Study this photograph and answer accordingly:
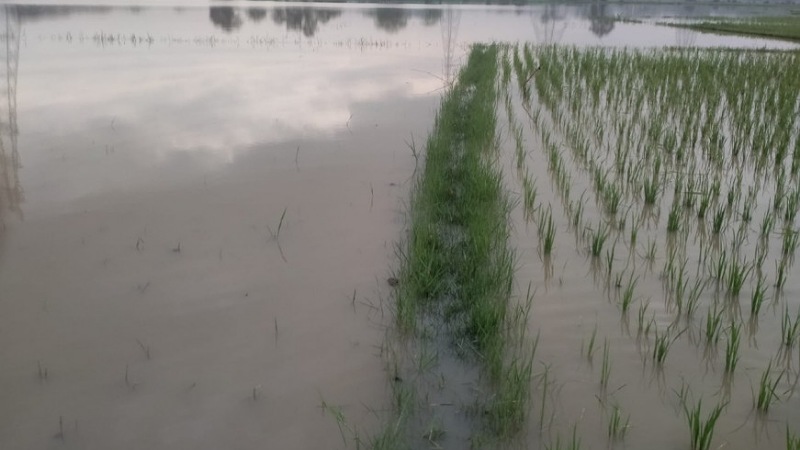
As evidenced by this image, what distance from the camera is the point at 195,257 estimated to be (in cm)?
286

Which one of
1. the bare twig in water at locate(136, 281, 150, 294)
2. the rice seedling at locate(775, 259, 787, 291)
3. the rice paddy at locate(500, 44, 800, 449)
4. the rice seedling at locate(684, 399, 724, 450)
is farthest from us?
the rice seedling at locate(775, 259, 787, 291)

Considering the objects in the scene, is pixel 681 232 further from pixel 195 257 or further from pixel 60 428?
pixel 60 428

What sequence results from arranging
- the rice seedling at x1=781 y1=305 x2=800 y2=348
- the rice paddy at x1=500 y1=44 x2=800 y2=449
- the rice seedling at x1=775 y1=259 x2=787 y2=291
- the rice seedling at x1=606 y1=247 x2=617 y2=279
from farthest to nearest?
the rice seedling at x1=606 y1=247 x2=617 y2=279, the rice seedling at x1=775 y1=259 x2=787 y2=291, the rice seedling at x1=781 y1=305 x2=800 y2=348, the rice paddy at x1=500 y1=44 x2=800 y2=449

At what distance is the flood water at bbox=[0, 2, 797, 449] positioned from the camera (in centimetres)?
186

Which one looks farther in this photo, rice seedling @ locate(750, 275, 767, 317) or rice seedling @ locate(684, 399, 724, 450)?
rice seedling @ locate(750, 275, 767, 317)

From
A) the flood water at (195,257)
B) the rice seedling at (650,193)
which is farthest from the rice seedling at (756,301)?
the rice seedling at (650,193)

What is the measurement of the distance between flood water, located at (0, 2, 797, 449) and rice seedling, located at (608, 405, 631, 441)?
365 mm

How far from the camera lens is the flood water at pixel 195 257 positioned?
6.10ft

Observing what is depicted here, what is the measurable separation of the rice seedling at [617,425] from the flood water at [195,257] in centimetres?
37

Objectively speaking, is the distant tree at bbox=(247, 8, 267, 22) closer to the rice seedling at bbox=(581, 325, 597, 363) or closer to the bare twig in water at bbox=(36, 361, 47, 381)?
the bare twig in water at bbox=(36, 361, 47, 381)

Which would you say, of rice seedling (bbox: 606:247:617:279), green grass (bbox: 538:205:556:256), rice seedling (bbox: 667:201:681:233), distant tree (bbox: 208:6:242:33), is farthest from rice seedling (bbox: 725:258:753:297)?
distant tree (bbox: 208:6:242:33)

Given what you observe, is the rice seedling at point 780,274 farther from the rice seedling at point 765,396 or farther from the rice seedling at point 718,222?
the rice seedling at point 765,396

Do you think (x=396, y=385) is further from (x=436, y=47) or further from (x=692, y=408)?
(x=436, y=47)

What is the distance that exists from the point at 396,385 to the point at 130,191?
2.40m
